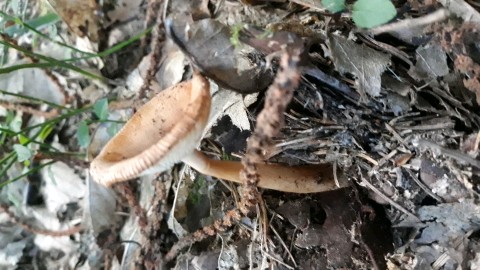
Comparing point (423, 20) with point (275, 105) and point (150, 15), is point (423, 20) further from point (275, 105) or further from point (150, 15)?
point (150, 15)

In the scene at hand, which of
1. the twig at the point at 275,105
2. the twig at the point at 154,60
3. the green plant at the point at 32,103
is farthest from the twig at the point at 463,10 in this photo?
the green plant at the point at 32,103

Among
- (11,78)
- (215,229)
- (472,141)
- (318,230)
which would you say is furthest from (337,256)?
(11,78)

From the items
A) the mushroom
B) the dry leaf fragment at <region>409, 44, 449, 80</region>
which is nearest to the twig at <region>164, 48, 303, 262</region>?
the mushroom

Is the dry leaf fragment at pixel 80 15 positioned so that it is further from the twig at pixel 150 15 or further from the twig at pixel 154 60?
the twig at pixel 154 60

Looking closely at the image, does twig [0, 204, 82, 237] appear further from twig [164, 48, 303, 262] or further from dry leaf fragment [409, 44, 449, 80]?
dry leaf fragment [409, 44, 449, 80]

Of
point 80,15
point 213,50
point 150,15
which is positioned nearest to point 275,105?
point 213,50

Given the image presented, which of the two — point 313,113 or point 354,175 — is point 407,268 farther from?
point 313,113
